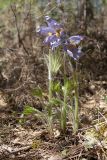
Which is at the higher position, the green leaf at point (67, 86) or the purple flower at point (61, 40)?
A: the purple flower at point (61, 40)

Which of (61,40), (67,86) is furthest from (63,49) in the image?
(67,86)

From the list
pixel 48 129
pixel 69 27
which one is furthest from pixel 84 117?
pixel 69 27

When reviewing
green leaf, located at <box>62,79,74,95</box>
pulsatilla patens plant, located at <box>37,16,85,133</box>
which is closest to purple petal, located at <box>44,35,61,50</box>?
pulsatilla patens plant, located at <box>37,16,85,133</box>

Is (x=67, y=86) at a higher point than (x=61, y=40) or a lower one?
lower

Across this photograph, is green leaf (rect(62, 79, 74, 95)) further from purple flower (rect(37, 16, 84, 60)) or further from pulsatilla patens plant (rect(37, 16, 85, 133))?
purple flower (rect(37, 16, 84, 60))

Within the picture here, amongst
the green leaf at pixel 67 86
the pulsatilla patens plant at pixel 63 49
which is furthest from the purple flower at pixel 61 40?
the green leaf at pixel 67 86

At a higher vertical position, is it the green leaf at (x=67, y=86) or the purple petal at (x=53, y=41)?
the purple petal at (x=53, y=41)

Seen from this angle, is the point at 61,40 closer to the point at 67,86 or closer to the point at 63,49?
the point at 63,49

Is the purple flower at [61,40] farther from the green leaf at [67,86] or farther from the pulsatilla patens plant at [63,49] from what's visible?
the green leaf at [67,86]

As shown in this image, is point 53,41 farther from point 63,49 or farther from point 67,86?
point 67,86

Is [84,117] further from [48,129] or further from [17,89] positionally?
[17,89]

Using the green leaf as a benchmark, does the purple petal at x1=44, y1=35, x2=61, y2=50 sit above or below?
above

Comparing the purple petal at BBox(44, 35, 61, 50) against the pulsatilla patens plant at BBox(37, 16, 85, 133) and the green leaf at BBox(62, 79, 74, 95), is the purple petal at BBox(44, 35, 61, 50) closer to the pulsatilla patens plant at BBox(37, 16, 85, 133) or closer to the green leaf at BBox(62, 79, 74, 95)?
the pulsatilla patens plant at BBox(37, 16, 85, 133)
